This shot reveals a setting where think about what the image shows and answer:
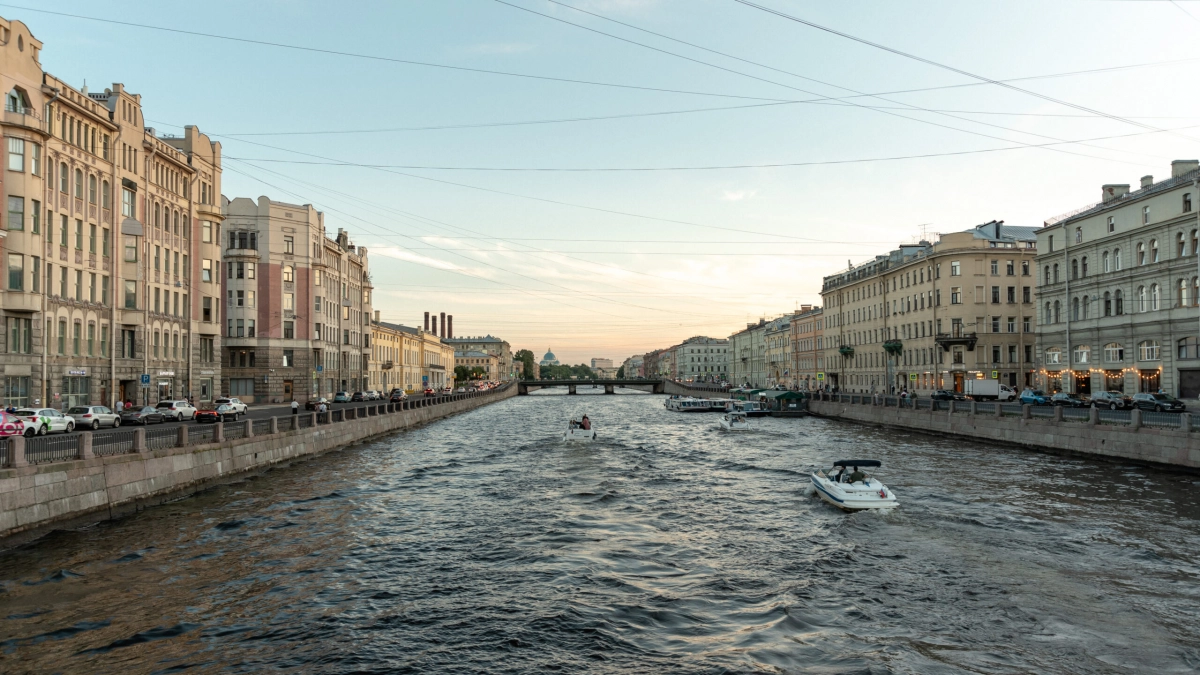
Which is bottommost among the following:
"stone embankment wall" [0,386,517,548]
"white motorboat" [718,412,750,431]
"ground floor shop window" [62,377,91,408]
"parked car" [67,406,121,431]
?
"white motorboat" [718,412,750,431]

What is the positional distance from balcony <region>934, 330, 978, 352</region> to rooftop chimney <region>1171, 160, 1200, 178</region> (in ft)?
85.0

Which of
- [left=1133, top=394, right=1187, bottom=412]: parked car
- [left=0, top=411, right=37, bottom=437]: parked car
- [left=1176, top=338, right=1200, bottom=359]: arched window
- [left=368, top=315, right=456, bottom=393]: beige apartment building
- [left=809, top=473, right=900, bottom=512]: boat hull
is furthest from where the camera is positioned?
[left=368, top=315, right=456, bottom=393]: beige apartment building

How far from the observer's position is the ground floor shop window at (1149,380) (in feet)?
171

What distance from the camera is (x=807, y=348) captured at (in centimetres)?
12962

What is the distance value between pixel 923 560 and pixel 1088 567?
11.1ft

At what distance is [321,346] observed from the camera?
277ft

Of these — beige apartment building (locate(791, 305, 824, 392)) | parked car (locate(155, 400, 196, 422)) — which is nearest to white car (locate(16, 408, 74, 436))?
parked car (locate(155, 400, 196, 422))

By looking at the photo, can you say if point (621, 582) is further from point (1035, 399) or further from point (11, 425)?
point (1035, 399)

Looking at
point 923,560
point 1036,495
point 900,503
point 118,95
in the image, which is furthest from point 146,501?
point 118,95

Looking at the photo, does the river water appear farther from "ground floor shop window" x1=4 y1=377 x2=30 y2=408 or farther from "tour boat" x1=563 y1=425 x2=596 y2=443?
"ground floor shop window" x1=4 y1=377 x2=30 y2=408

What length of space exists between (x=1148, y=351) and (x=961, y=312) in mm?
26231

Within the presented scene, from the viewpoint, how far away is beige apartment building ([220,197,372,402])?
78.2m

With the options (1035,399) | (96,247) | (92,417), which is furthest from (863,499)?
(96,247)

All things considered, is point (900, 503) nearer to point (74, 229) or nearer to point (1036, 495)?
point (1036, 495)
